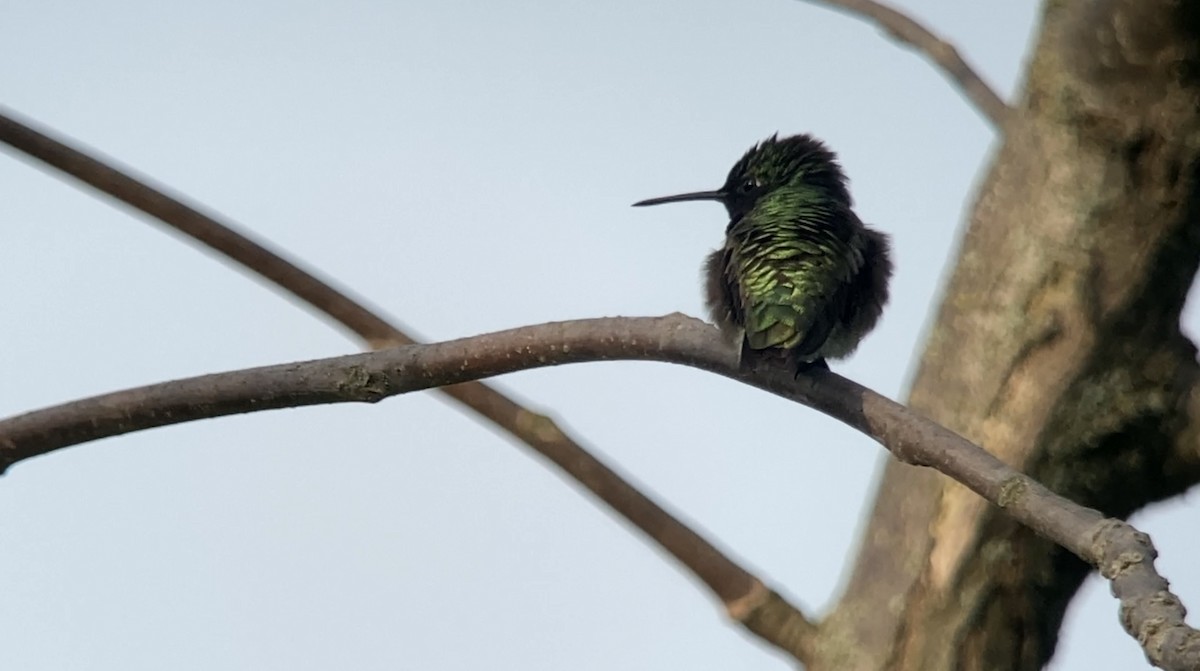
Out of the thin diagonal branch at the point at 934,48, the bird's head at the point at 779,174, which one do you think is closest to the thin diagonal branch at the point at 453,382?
the bird's head at the point at 779,174

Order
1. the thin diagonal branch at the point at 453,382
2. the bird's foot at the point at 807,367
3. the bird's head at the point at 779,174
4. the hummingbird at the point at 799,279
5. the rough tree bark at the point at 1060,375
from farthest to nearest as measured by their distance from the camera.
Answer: the bird's head at the point at 779,174 → the rough tree bark at the point at 1060,375 → the hummingbird at the point at 799,279 → the bird's foot at the point at 807,367 → the thin diagonal branch at the point at 453,382

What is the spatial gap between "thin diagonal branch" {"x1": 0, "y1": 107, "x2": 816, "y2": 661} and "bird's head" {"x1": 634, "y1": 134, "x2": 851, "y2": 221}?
1.04m

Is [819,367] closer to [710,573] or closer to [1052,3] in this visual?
[710,573]

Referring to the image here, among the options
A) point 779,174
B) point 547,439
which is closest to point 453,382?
point 547,439

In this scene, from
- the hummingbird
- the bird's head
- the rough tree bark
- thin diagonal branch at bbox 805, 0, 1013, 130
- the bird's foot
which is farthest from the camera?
thin diagonal branch at bbox 805, 0, 1013, 130

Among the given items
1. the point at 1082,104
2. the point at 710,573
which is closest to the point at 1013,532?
the point at 710,573

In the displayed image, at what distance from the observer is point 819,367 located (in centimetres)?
318

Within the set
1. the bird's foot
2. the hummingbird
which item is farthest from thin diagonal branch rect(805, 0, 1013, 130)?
the bird's foot

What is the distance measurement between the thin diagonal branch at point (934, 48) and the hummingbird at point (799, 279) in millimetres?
827

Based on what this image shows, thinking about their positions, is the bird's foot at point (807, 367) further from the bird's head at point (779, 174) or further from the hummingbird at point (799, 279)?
the bird's head at point (779, 174)

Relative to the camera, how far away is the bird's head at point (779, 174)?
4723 millimetres

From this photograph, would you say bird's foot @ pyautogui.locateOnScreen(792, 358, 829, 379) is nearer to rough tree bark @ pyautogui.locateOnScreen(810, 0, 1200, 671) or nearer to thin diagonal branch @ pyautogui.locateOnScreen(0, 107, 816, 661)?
rough tree bark @ pyautogui.locateOnScreen(810, 0, 1200, 671)

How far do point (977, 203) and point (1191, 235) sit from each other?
1.98 ft

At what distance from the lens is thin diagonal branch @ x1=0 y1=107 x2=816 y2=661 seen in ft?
12.9
